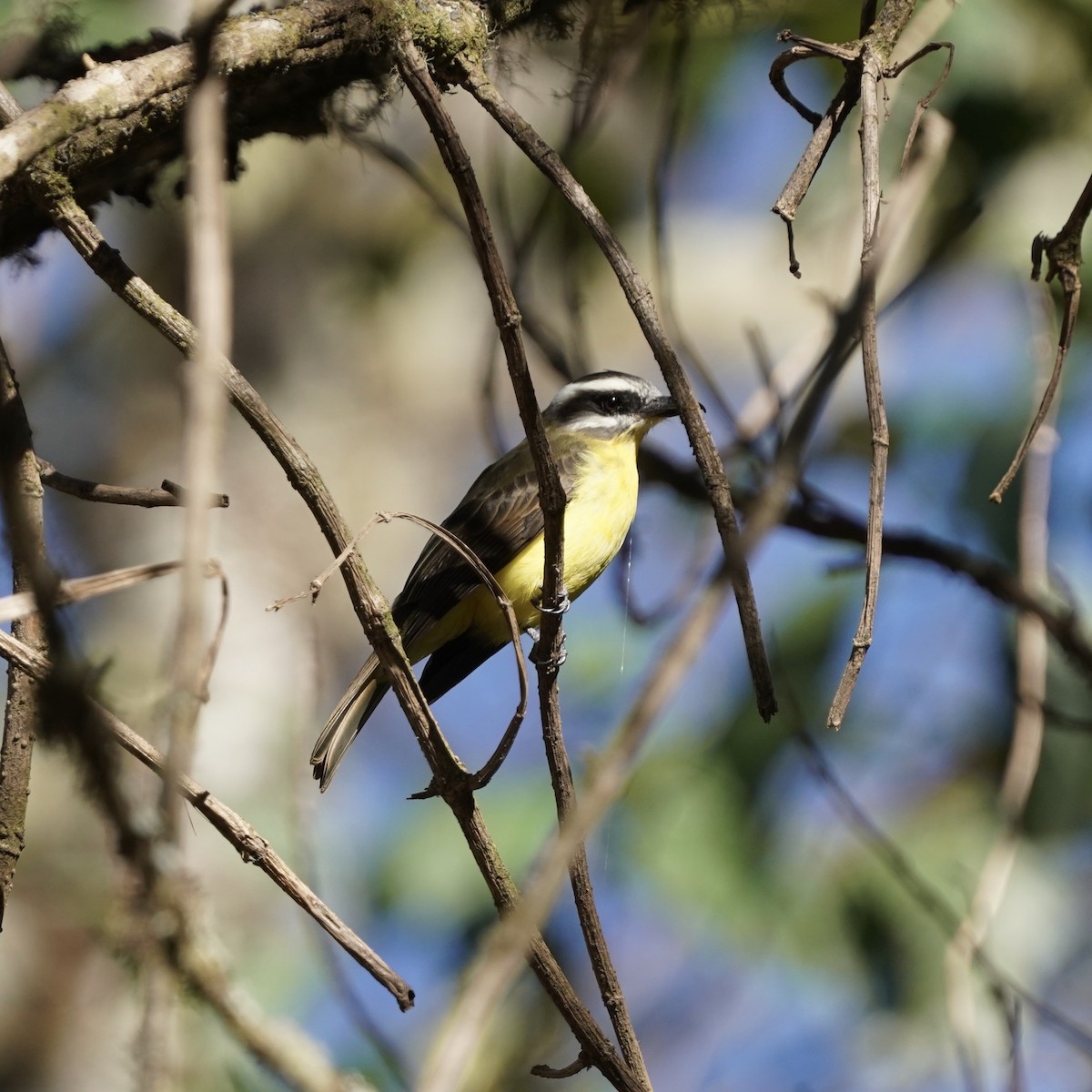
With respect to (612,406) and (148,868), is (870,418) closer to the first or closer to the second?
(148,868)

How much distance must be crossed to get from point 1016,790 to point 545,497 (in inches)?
35.6

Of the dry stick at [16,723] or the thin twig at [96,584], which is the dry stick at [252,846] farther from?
the dry stick at [16,723]

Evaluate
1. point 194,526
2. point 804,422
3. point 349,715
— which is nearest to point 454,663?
point 349,715

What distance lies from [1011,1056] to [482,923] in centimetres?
350

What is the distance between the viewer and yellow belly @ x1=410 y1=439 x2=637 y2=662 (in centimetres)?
390

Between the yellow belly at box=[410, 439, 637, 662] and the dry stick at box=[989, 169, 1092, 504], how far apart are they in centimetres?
173

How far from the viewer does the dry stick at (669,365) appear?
5.45 feet

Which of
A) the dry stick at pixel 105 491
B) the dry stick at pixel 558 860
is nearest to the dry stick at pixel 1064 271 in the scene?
the dry stick at pixel 105 491

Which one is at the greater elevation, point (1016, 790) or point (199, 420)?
point (1016, 790)

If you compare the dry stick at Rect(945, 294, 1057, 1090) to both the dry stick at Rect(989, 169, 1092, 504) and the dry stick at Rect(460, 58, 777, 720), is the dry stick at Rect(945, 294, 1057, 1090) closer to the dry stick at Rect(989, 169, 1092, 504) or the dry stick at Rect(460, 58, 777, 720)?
the dry stick at Rect(989, 169, 1092, 504)

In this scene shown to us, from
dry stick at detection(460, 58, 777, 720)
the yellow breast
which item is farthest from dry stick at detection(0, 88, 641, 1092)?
Answer: the yellow breast

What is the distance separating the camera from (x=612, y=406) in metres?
4.54

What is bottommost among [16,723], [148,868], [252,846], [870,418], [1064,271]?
[148,868]

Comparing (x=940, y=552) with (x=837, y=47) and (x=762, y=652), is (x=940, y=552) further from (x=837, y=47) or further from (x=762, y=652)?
(x=762, y=652)
